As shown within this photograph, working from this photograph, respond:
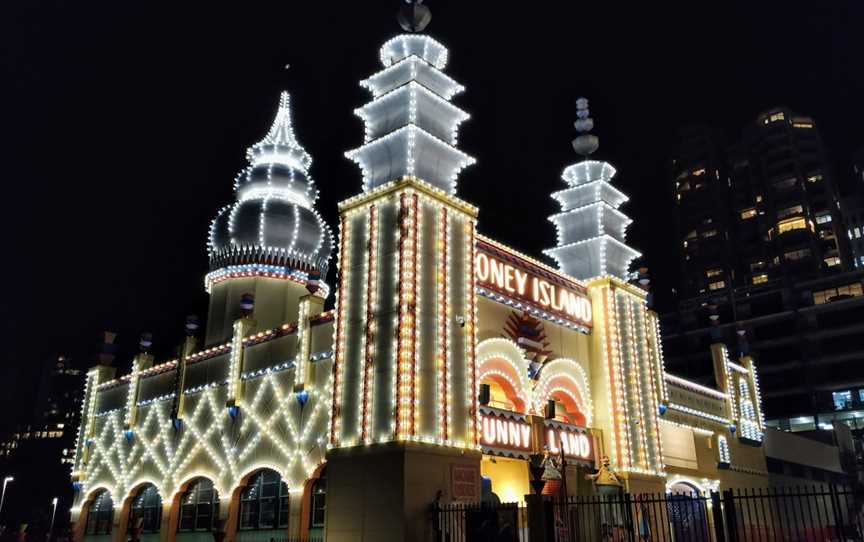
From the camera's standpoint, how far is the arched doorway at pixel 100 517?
34.3 meters

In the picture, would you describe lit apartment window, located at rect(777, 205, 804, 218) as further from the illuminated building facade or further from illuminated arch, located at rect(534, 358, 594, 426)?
illuminated arch, located at rect(534, 358, 594, 426)

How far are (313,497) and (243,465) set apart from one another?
3.83 meters

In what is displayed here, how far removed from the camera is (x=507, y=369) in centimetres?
2609

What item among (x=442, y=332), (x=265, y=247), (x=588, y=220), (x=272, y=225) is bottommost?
(x=442, y=332)

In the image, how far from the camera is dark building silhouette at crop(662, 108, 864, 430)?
8150cm

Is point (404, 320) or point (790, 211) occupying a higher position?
point (790, 211)

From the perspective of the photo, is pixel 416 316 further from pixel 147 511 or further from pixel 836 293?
pixel 836 293

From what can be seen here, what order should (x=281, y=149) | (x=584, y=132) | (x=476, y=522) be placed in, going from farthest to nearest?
(x=281, y=149) → (x=584, y=132) → (x=476, y=522)

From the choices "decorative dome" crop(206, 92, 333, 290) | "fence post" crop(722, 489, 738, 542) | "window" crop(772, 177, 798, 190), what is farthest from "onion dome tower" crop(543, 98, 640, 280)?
"window" crop(772, 177, 798, 190)

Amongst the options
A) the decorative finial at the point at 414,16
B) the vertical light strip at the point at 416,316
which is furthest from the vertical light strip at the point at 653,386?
the decorative finial at the point at 414,16

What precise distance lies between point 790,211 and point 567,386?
3912 inches

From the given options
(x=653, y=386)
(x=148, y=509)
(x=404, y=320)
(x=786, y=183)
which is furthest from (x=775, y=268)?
(x=404, y=320)

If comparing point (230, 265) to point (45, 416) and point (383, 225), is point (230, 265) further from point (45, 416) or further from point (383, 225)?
point (45, 416)

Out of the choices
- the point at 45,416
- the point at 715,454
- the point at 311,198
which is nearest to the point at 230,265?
the point at 311,198
